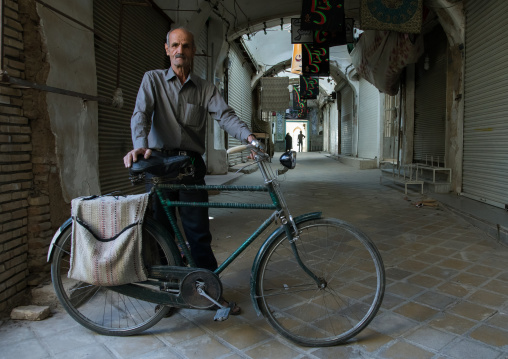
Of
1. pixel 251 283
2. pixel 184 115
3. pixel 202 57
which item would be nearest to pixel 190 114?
pixel 184 115

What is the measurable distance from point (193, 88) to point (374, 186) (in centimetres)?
809

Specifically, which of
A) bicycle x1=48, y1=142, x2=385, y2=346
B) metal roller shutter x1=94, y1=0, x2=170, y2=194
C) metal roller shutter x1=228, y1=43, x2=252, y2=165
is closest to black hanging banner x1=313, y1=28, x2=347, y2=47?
metal roller shutter x1=94, y1=0, x2=170, y2=194

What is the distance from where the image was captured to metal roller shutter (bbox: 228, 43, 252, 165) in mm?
15258

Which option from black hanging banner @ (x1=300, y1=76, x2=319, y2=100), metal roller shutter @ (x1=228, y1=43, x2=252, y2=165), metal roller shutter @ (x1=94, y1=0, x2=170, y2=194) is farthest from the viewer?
black hanging banner @ (x1=300, y1=76, x2=319, y2=100)

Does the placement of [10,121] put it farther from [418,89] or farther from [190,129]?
[418,89]

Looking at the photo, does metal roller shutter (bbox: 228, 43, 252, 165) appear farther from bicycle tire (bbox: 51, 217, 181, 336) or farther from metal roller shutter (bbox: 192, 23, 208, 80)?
bicycle tire (bbox: 51, 217, 181, 336)

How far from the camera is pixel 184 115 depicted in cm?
271

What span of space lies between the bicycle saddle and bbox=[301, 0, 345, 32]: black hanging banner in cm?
648

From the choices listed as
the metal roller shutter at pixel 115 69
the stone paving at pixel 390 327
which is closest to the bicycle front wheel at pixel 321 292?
the stone paving at pixel 390 327

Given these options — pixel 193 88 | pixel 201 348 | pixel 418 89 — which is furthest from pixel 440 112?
pixel 201 348

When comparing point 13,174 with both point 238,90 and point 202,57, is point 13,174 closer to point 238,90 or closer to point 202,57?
point 202,57

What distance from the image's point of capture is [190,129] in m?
2.74

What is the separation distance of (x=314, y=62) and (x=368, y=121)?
7386 mm

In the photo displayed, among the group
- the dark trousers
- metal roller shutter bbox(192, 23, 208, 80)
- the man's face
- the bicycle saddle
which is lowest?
the dark trousers
